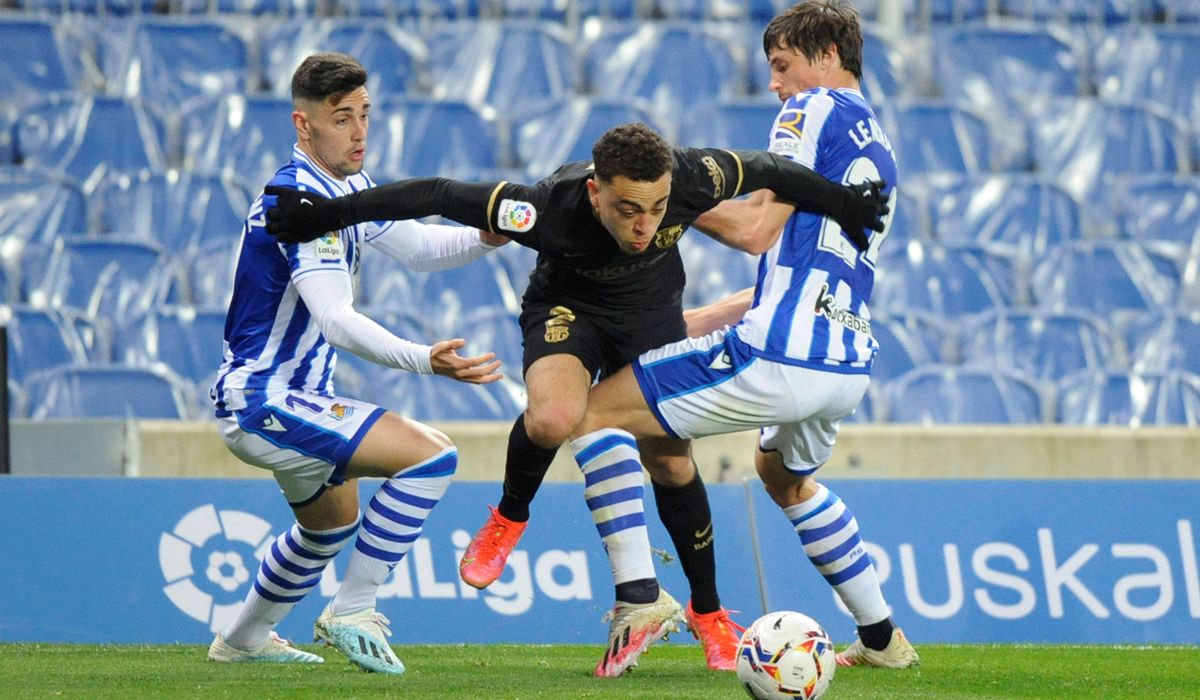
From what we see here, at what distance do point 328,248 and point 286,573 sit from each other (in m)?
1.10

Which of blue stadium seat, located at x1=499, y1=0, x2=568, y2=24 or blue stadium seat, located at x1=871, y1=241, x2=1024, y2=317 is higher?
blue stadium seat, located at x1=499, y1=0, x2=568, y2=24

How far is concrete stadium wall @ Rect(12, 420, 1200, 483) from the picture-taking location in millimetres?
7621

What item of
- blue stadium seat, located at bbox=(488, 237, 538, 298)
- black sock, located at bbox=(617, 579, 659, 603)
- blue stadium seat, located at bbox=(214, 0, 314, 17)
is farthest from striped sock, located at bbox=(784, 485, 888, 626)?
blue stadium seat, located at bbox=(214, 0, 314, 17)

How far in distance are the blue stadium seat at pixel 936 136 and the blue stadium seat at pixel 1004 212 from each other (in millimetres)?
260

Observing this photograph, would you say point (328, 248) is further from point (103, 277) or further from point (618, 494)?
point (103, 277)

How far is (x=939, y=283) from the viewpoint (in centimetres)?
998

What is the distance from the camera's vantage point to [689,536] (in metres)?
5.19

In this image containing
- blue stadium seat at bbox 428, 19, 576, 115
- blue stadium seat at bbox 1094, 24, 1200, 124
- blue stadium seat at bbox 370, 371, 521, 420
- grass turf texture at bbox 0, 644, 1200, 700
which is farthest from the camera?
blue stadium seat at bbox 1094, 24, 1200, 124

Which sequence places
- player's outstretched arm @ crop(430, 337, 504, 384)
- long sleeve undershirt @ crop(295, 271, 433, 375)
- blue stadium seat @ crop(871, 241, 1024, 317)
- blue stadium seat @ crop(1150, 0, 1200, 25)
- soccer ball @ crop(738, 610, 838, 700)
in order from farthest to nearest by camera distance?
blue stadium seat @ crop(1150, 0, 1200, 25)
blue stadium seat @ crop(871, 241, 1024, 317)
long sleeve undershirt @ crop(295, 271, 433, 375)
player's outstretched arm @ crop(430, 337, 504, 384)
soccer ball @ crop(738, 610, 838, 700)

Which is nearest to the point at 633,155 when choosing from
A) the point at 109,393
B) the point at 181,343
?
the point at 109,393

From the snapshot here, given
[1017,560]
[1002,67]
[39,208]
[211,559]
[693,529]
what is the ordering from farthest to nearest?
[1002,67]
[39,208]
[1017,560]
[211,559]
[693,529]

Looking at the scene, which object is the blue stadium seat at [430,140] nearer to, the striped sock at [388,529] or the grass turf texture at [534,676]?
the grass turf texture at [534,676]

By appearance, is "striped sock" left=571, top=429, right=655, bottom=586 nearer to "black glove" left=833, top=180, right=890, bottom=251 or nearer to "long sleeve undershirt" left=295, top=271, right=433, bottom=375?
"long sleeve undershirt" left=295, top=271, right=433, bottom=375

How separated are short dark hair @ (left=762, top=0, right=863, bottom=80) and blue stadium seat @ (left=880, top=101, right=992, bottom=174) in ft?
19.0
